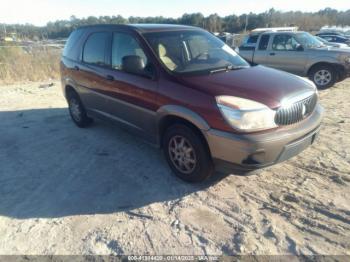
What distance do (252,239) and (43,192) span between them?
251cm

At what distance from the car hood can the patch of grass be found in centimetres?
991

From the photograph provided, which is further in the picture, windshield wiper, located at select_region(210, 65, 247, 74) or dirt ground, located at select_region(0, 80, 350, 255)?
windshield wiper, located at select_region(210, 65, 247, 74)

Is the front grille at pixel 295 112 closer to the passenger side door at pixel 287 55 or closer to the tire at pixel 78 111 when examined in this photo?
the tire at pixel 78 111

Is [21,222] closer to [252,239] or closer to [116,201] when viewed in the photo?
[116,201]

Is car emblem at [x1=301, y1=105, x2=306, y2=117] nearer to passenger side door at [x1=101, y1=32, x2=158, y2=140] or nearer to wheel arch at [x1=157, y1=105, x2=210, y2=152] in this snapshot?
wheel arch at [x1=157, y1=105, x2=210, y2=152]

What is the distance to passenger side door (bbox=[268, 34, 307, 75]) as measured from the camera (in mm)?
8938

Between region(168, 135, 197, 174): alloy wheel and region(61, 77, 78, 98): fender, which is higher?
region(61, 77, 78, 98): fender

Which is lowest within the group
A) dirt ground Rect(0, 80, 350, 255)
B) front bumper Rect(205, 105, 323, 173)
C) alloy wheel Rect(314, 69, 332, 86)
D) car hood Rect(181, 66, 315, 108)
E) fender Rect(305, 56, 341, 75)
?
dirt ground Rect(0, 80, 350, 255)

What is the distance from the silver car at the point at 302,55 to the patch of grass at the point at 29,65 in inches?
310

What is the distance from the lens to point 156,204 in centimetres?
329

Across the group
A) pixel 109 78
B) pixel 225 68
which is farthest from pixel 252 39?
pixel 109 78

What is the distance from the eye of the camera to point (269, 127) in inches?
116

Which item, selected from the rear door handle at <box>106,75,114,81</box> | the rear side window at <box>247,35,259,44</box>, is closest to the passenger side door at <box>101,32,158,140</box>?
the rear door handle at <box>106,75,114,81</box>

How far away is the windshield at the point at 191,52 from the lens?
3.69 meters
